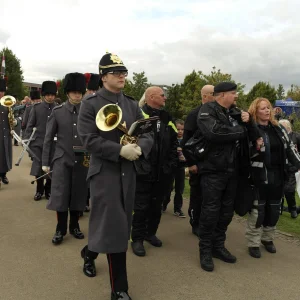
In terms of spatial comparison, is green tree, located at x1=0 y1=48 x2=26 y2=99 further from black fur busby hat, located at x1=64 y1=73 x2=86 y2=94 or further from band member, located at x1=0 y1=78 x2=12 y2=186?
black fur busby hat, located at x1=64 y1=73 x2=86 y2=94

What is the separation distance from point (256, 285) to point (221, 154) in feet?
4.75

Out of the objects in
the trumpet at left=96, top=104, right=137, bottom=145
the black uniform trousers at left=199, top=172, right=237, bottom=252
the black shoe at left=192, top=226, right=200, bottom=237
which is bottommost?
the black shoe at left=192, top=226, right=200, bottom=237

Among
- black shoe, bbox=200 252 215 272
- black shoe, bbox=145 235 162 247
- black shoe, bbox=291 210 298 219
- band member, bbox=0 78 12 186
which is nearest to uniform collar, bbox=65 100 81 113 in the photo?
black shoe, bbox=145 235 162 247

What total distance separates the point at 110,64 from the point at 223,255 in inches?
105

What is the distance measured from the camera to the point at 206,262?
405 centimetres

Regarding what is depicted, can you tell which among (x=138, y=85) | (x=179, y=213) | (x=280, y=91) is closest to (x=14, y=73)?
(x=138, y=85)

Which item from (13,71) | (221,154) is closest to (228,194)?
(221,154)

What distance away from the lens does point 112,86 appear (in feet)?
10.7

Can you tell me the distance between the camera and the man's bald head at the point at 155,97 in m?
4.50

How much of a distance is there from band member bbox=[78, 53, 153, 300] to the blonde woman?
1.84 m

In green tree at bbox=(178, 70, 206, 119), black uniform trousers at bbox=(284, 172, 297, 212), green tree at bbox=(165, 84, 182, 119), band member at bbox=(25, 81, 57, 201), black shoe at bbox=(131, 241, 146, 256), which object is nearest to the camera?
black shoe at bbox=(131, 241, 146, 256)

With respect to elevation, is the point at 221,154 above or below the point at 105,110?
below

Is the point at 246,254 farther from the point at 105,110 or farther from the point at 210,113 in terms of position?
the point at 105,110

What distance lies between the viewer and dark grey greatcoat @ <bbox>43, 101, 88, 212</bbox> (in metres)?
4.66
